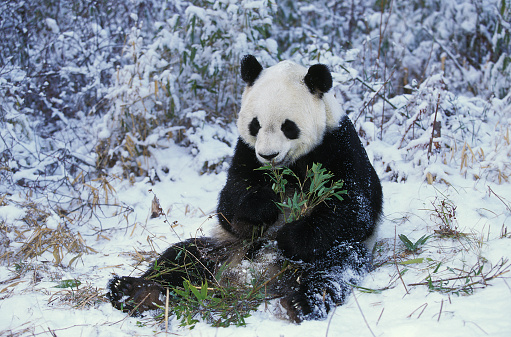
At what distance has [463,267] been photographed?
6.65 feet

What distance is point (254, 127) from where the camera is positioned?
240 cm

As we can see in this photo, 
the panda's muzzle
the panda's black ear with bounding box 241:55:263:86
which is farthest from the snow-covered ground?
the panda's black ear with bounding box 241:55:263:86

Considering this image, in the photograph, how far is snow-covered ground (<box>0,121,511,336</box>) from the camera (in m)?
1.72

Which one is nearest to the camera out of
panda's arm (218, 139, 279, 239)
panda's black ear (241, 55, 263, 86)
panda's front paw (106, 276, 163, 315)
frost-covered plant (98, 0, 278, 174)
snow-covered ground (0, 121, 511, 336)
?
snow-covered ground (0, 121, 511, 336)

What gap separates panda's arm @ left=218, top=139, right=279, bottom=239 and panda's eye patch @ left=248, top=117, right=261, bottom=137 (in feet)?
0.46

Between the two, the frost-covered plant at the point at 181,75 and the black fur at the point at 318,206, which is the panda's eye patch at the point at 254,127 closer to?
the black fur at the point at 318,206

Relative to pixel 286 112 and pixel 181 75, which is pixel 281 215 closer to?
pixel 286 112

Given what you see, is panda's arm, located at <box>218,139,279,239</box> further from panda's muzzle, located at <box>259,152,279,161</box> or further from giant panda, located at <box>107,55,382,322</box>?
panda's muzzle, located at <box>259,152,279,161</box>

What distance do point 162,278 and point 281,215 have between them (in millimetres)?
749

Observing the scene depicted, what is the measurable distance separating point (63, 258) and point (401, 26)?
19.2 feet

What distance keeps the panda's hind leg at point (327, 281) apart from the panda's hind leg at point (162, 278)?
491 mm

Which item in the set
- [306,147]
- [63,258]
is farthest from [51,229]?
[306,147]

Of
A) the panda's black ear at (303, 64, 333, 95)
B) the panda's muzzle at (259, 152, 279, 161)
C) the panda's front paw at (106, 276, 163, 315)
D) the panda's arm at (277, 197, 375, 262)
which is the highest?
the panda's black ear at (303, 64, 333, 95)

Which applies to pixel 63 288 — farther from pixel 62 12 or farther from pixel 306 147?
pixel 62 12
